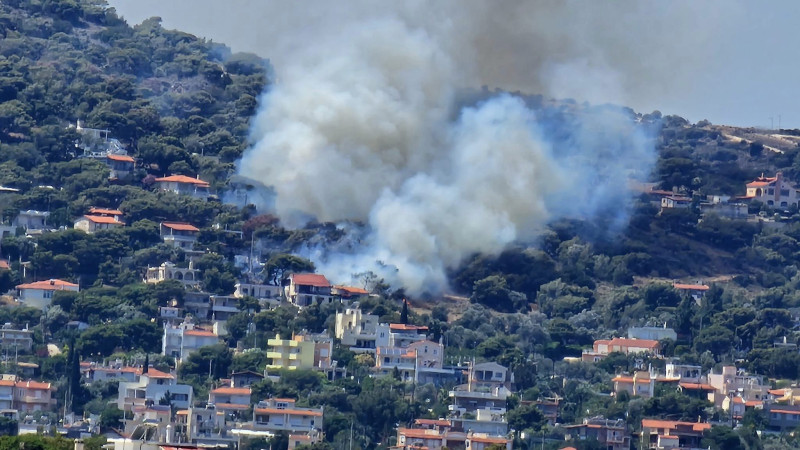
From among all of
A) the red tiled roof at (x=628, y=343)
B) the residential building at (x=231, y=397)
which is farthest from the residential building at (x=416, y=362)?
the red tiled roof at (x=628, y=343)

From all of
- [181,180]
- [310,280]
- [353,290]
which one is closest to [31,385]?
[310,280]

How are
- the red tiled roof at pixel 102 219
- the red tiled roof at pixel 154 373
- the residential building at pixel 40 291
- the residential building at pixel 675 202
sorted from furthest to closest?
1. the residential building at pixel 675 202
2. the red tiled roof at pixel 102 219
3. the residential building at pixel 40 291
4. the red tiled roof at pixel 154 373

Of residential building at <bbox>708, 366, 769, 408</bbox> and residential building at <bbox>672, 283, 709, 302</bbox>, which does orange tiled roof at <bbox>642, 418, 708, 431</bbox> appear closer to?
residential building at <bbox>708, 366, 769, 408</bbox>

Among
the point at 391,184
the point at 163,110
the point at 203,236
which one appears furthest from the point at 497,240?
the point at 163,110

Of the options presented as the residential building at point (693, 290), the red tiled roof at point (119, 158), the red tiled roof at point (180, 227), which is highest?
the red tiled roof at point (119, 158)

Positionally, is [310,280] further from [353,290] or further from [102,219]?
[102,219]

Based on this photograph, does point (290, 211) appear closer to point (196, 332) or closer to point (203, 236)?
point (203, 236)

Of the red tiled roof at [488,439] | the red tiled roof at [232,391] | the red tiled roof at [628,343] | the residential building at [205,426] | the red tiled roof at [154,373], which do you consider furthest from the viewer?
the red tiled roof at [628,343]

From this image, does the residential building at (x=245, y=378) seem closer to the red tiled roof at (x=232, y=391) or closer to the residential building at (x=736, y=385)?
the red tiled roof at (x=232, y=391)
